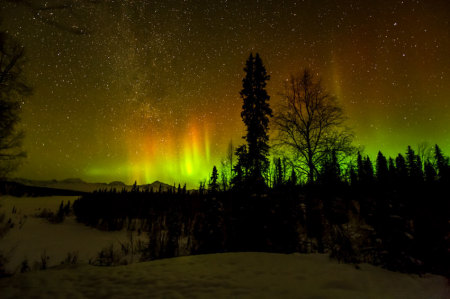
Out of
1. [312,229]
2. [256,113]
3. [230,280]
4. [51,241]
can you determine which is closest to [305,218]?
[312,229]

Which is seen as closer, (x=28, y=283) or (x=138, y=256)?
(x=28, y=283)

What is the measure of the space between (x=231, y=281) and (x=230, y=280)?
59 millimetres

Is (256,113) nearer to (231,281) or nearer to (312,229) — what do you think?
(312,229)

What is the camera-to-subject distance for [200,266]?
4.88 meters

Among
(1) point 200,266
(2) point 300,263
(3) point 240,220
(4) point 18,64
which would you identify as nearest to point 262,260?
(2) point 300,263

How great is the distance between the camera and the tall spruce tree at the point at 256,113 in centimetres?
2133

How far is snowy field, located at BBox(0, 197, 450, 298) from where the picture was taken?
340cm

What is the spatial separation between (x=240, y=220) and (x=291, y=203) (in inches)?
68.9

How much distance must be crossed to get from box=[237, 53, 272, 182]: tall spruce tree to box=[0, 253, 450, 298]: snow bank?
51.9 ft

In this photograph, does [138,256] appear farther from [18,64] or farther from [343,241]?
[18,64]

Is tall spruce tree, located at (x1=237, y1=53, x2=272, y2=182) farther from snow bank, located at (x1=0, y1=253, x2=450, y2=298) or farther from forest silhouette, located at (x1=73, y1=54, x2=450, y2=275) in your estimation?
snow bank, located at (x1=0, y1=253, x2=450, y2=298)

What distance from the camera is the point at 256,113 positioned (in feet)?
72.8

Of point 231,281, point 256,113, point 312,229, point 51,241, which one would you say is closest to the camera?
point 231,281

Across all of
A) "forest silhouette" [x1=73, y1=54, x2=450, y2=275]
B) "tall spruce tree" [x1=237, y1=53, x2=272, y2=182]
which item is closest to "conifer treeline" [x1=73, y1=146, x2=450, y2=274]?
"forest silhouette" [x1=73, y1=54, x2=450, y2=275]
